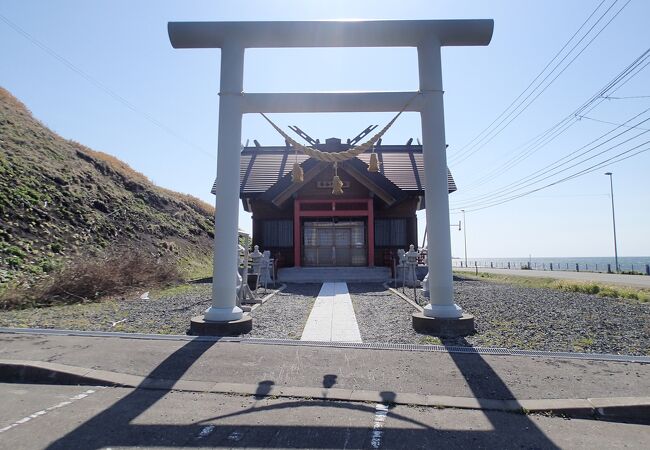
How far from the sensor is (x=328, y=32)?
21.6 feet

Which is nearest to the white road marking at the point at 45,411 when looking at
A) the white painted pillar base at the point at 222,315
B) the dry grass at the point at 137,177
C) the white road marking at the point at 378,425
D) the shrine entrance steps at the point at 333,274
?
the white painted pillar base at the point at 222,315

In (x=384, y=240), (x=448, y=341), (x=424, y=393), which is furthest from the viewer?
(x=384, y=240)

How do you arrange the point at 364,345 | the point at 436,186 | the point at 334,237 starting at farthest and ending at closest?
the point at 334,237 < the point at 436,186 < the point at 364,345

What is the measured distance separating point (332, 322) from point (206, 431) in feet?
14.4

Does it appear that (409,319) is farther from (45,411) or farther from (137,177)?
(137,177)

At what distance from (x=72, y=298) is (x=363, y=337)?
306 inches

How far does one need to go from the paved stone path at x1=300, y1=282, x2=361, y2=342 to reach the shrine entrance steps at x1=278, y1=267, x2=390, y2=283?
5.73 m

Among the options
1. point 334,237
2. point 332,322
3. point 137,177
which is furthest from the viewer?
point 137,177

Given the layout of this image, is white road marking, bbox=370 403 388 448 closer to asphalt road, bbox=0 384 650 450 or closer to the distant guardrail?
asphalt road, bbox=0 384 650 450

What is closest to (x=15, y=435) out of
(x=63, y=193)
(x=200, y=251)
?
(x=63, y=193)

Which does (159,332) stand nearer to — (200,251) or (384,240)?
(384,240)

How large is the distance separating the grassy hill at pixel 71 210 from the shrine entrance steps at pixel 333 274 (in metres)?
5.93

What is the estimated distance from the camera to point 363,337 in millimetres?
6211

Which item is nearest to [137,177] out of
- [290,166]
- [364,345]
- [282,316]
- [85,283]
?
[290,166]
